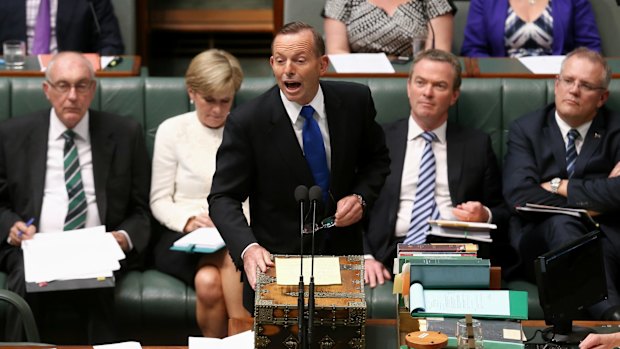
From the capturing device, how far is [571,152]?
15.0 feet

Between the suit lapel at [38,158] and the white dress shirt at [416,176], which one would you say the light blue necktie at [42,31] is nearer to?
the suit lapel at [38,158]

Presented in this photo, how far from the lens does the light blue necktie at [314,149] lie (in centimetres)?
356

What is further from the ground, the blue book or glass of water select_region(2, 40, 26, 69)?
glass of water select_region(2, 40, 26, 69)

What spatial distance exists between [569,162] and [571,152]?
0.04m

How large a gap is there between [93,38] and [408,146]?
217 centimetres

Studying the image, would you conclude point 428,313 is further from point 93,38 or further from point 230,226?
point 93,38

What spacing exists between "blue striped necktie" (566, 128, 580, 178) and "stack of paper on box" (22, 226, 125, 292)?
70.8 inches

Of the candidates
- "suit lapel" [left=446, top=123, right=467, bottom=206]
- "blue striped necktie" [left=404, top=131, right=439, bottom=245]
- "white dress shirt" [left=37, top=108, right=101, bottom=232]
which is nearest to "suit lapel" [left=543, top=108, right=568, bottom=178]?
"suit lapel" [left=446, top=123, right=467, bottom=206]

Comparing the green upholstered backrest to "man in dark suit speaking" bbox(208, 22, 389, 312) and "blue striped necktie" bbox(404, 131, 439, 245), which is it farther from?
"man in dark suit speaking" bbox(208, 22, 389, 312)

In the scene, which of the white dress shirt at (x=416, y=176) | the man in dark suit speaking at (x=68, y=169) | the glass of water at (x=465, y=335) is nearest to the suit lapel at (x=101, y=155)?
the man in dark suit speaking at (x=68, y=169)


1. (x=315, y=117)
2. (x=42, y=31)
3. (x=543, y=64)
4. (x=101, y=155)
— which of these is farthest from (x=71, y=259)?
(x=543, y=64)

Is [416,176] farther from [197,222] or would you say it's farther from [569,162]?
[197,222]

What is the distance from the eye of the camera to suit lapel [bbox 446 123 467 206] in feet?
14.9

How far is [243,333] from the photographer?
3180 mm
